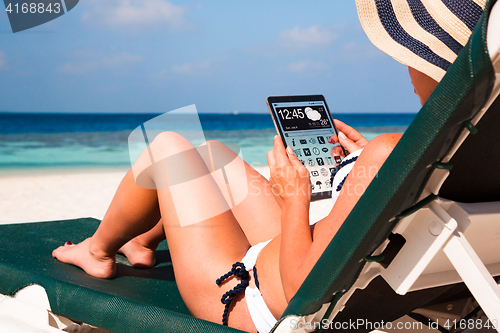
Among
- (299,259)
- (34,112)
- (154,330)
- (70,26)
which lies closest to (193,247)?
(154,330)

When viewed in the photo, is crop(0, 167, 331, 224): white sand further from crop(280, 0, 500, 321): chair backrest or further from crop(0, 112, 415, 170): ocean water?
crop(280, 0, 500, 321): chair backrest

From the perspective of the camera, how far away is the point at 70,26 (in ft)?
70.5

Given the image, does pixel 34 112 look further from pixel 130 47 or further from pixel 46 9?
pixel 46 9

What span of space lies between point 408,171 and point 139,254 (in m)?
1.42

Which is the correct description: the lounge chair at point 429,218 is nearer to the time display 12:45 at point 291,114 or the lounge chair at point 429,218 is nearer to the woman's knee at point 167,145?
the woman's knee at point 167,145

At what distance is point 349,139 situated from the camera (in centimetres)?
126

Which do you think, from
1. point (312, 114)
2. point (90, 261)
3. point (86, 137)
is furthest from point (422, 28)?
point (86, 137)

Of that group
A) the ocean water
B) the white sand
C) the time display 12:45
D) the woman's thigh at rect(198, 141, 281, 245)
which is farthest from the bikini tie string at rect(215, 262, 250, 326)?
the ocean water

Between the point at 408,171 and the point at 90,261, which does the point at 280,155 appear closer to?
the point at 408,171

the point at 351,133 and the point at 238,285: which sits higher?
the point at 351,133

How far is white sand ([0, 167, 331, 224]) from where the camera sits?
11.5 ft

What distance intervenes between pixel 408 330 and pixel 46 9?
3605mm

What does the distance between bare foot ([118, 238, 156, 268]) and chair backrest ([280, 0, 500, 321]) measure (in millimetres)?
1154

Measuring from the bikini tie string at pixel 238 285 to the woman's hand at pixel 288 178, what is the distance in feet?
0.73
